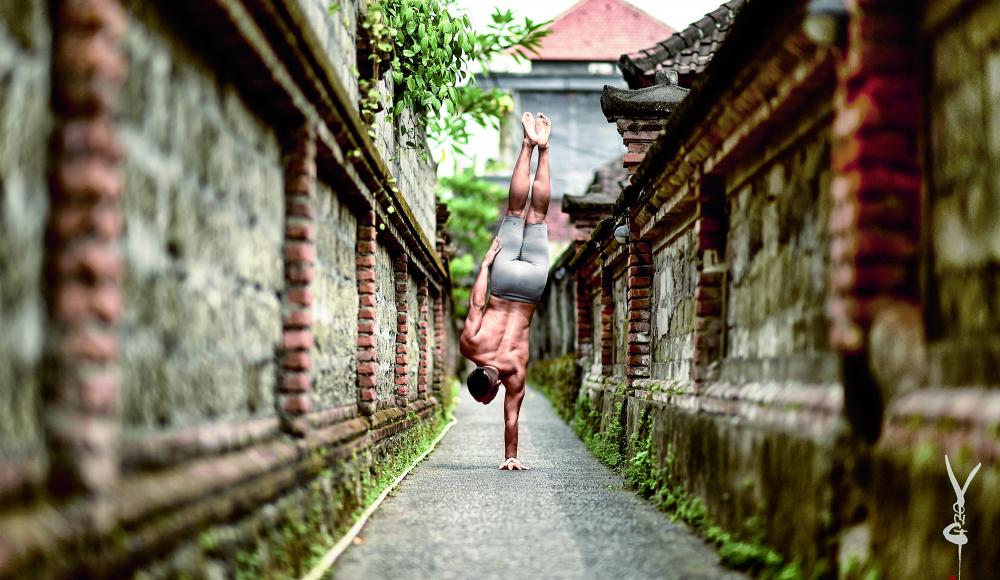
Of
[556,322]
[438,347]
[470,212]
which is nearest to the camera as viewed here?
[438,347]

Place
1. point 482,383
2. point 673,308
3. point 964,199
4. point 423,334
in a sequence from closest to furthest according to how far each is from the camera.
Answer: point 964,199
point 673,308
point 482,383
point 423,334

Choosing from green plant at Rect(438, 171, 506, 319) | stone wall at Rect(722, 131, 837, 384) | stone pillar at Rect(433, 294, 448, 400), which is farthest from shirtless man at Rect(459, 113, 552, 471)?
green plant at Rect(438, 171, 506, 319)

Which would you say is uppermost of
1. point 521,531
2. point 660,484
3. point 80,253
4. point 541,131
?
point 541,131

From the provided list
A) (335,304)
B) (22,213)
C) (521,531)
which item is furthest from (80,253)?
(335,304)

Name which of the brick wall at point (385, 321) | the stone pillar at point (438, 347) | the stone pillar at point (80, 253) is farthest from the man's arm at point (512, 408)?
the stone pillar at point (80, 253)

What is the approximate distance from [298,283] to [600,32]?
30959 mm

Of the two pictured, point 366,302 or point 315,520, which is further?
point 366,302

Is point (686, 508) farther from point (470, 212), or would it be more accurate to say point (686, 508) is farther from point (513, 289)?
point (470, 212)

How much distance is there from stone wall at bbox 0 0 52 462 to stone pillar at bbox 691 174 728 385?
16.9 feet

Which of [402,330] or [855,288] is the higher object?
[402,330]

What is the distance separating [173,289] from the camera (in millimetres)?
3906

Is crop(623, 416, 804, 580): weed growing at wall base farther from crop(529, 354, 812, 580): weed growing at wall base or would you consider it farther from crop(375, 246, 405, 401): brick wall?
crop(375, 246, 405, 401): brick wall

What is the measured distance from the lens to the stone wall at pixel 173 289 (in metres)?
2.90

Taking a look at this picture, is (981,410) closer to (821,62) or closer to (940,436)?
(940,436)
